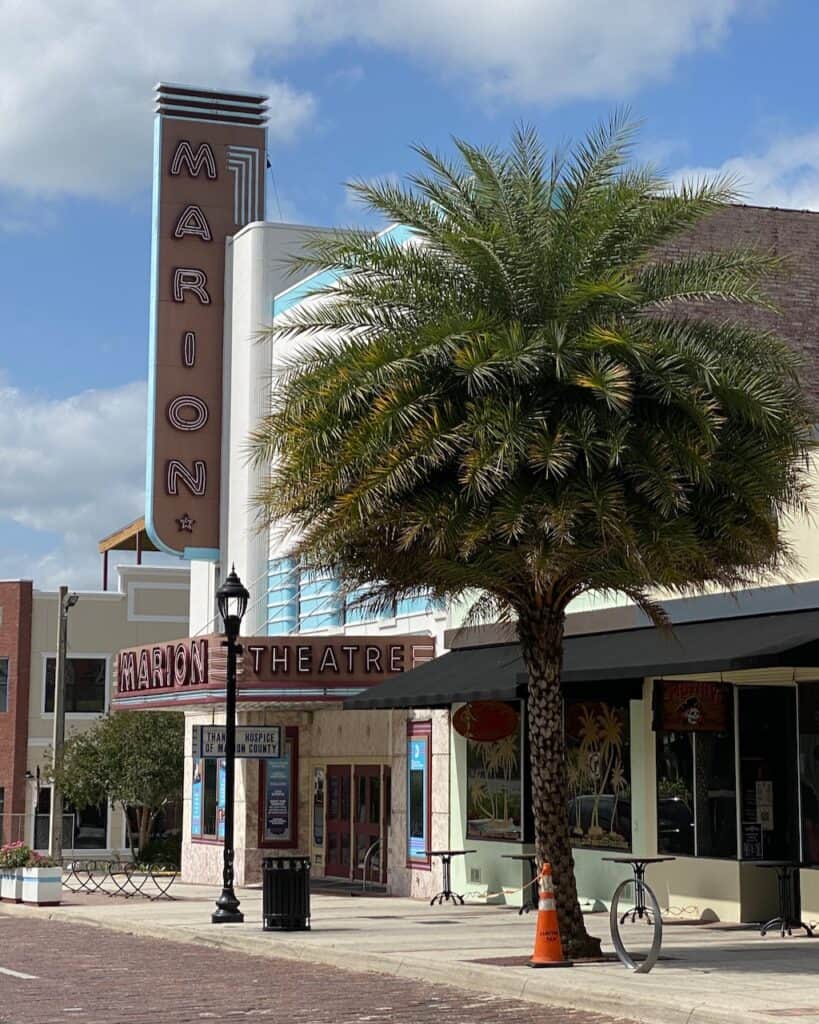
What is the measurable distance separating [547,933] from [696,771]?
20.2ft

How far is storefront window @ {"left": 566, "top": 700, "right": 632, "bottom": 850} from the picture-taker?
76.1 ft

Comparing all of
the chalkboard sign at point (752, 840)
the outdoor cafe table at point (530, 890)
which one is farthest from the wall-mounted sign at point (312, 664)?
the chalkboard sign at point (752, 840)

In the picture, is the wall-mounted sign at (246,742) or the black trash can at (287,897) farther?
the wall-mounted sign at (246,742)

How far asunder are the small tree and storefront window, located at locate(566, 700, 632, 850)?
780 inches

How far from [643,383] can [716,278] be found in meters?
1.55

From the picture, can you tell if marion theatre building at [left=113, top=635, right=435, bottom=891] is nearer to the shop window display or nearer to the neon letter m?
the neon letter m

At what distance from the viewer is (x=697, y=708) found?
21297 millimetres

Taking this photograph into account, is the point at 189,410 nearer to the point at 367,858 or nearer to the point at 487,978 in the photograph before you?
the point at 367,858

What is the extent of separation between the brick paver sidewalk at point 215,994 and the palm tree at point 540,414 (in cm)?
247

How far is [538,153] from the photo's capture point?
1753 cm

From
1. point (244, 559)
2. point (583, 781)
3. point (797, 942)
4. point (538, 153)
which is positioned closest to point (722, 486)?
point (538, 153)

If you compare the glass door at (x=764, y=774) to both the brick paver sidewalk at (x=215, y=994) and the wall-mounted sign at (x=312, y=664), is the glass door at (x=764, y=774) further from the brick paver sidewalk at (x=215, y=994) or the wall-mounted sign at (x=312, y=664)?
the wall-mounted sign at (x=312, y=664)

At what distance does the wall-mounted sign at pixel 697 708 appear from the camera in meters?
21.3

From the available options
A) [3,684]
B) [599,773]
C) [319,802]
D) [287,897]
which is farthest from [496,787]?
[3,684]
